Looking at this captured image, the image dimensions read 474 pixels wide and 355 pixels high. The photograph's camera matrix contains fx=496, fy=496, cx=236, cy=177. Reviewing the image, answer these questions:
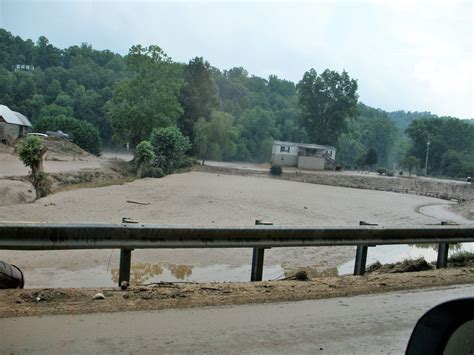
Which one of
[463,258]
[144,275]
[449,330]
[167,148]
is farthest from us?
[167,148]

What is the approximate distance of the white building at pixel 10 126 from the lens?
6537 cm

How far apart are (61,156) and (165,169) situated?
15.1 meters

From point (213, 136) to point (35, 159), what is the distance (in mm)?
54020

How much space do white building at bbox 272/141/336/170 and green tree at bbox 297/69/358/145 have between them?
14783 mm

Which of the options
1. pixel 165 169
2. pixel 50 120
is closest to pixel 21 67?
pixel 50 120

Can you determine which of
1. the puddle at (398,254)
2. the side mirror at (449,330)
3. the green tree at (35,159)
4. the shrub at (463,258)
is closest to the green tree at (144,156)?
the green tree at (35,159)

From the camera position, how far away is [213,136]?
271ft

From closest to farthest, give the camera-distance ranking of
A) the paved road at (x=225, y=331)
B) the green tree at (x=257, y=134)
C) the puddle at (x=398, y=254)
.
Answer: the paved road at (x=225, y=331) → the puddle at (x=398, y=254) → the green tree at (x=257, y=134)

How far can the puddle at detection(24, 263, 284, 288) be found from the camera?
30.4 feet

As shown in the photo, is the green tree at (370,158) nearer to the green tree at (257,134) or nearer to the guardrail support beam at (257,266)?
the green tree at (257,134)

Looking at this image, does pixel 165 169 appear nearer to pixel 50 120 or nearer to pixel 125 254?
pixel 50 120

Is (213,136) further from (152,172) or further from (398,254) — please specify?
(398,254)

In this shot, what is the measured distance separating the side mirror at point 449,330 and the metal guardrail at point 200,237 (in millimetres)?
4345

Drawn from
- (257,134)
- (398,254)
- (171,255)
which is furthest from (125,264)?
(257,134)
